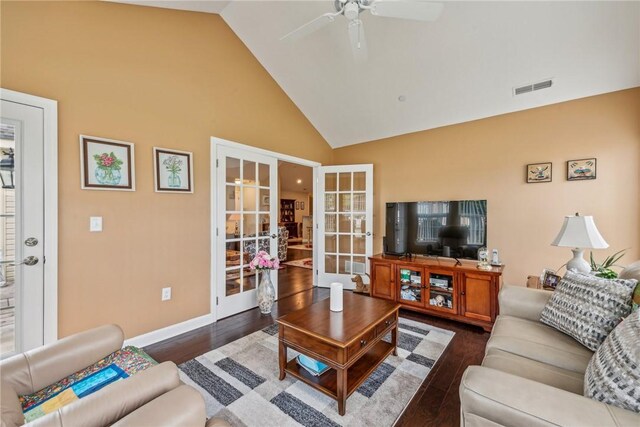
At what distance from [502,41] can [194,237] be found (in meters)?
3.64

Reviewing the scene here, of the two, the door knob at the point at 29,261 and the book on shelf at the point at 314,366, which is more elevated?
the door knob at the point at 29,261

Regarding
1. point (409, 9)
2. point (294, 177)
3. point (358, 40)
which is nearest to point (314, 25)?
point (358, 40)

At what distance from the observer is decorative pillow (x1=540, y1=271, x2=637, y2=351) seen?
1436mm

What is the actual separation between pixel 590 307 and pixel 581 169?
84.8 inches

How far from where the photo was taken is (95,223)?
2.28 meters

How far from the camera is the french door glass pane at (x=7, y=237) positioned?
6.22 feet

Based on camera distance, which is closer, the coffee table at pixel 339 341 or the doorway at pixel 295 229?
the coffee table at pixel 339 341

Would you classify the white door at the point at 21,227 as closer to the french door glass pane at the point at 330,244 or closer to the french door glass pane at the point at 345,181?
the french door glass pane at the point at 330,244

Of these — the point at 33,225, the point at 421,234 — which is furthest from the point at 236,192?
the point at 421,234

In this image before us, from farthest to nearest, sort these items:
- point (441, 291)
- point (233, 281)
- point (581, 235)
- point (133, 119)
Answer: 1. point (233, 281)
2. point (441, 291)
3. point (133, 119)
4. point (581, 235)

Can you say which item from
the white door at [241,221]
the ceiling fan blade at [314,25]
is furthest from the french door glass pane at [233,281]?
the ceiling fan blade at [314,25]

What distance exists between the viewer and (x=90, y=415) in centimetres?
86

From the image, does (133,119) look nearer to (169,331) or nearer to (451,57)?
(169,331)

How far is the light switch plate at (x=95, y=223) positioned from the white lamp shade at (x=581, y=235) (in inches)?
153
